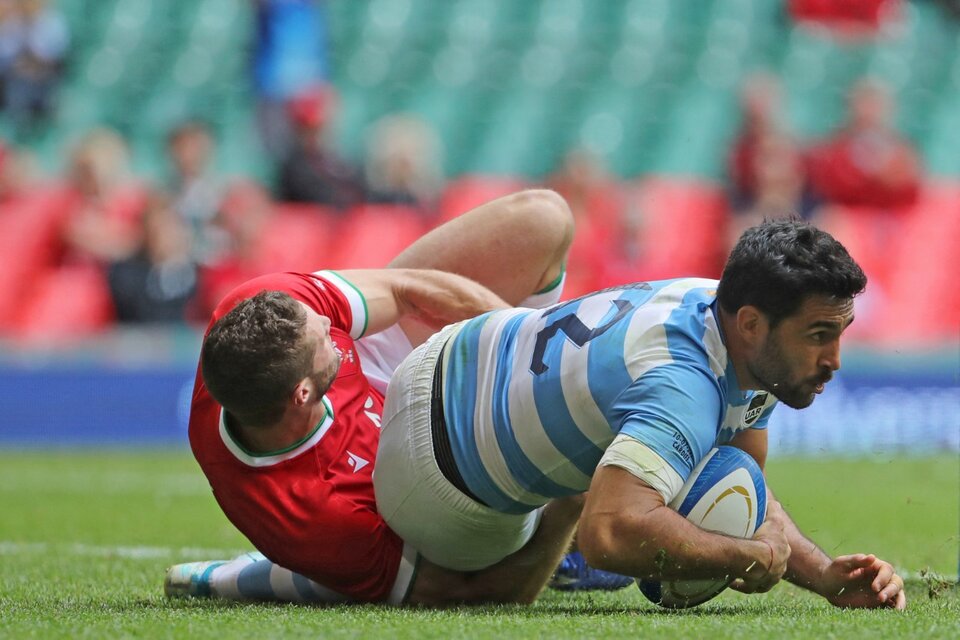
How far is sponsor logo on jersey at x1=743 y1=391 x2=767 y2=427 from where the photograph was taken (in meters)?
3.98

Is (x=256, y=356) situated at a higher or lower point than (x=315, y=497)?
higher

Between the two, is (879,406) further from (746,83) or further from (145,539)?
(145,539)

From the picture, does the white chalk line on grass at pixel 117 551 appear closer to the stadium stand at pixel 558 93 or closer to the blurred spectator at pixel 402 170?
the stadium stand at pixel 558 93

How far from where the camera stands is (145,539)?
252 inches

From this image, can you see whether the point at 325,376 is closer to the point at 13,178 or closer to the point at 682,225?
the point at 13,178

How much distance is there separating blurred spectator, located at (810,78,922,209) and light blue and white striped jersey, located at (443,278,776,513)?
951 centimetres

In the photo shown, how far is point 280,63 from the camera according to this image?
541 inches

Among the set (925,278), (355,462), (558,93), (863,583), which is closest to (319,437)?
(355,462)

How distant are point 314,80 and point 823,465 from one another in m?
6.23

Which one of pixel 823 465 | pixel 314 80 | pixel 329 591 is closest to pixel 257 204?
pixel 314 80

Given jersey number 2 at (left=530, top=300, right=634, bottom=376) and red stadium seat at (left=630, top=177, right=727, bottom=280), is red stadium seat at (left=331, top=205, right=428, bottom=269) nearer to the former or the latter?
red stadium seat at (left=630, top=177, right=727, bottom=280)

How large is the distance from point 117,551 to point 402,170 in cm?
728

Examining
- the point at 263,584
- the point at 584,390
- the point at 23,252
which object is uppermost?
the point at 584,390

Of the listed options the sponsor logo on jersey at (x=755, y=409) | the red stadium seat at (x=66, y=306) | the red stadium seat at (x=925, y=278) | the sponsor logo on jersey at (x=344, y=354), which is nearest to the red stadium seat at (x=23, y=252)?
the red stadium seat at (x=66, y=306)
